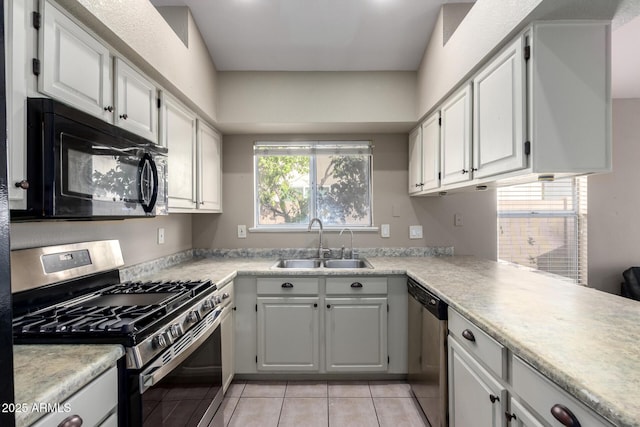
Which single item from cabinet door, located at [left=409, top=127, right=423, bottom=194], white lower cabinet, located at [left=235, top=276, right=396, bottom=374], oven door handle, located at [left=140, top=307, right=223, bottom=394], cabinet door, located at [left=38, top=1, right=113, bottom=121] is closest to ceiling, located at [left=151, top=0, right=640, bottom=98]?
cabinet door, located at [left=409, top=127, right=423, bottom=194]

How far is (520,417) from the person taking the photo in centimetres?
103

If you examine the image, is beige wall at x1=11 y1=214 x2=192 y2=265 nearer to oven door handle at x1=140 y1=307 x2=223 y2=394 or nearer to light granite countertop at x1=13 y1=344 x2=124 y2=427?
light granite countertop at x1=13 y1=344 x2=124 y2=427

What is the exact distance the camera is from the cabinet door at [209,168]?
2.49 metres

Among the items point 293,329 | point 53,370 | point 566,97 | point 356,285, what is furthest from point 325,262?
point 53,370

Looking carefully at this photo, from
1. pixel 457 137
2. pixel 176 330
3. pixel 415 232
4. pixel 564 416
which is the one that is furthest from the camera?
pixel 415 232

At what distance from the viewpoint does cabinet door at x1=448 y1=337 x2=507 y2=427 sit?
117cm

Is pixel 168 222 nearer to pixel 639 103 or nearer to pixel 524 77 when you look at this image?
pixel 524 77

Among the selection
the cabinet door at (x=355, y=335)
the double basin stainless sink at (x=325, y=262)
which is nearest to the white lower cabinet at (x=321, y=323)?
the cabinet door at (x=355, y=335)

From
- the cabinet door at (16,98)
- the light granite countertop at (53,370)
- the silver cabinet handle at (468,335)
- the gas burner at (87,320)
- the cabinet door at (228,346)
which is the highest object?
the cabinet door at (16,98)

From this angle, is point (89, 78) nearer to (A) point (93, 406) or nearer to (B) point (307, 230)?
(A) point (93, 406)

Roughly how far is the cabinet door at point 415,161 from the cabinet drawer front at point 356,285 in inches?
35.7

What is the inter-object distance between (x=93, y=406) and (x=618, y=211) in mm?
4611

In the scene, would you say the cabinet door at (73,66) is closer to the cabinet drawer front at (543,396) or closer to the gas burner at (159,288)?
the gas burner at (159,288)

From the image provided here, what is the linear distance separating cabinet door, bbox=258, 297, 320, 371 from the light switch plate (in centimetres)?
120
